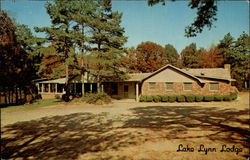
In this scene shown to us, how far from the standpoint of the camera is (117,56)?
2378 centimetres

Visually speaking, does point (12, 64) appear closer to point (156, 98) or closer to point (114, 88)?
point (156, 98)

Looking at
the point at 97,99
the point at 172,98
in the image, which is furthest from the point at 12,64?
the point at 172,98

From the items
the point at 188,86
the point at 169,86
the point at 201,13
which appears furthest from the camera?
the point at 169,86

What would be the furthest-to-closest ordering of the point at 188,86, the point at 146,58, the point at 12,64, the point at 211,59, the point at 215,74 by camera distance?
the point at 211,59, the point at 146,58, the point at 215,74, the point at 188,86, the point at 12,64

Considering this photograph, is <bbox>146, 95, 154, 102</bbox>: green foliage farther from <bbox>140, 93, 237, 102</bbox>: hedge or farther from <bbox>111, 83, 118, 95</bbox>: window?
<bbox>111, 83, 118, 95</bbox>: window

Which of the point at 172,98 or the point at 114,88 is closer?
the point at 172,98

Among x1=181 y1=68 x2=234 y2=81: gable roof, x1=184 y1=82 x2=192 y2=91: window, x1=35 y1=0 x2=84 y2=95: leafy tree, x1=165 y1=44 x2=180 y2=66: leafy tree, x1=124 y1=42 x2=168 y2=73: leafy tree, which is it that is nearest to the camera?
x1=35 y1=0 x2=84 y2=95: leafy tree

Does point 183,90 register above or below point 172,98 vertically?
above

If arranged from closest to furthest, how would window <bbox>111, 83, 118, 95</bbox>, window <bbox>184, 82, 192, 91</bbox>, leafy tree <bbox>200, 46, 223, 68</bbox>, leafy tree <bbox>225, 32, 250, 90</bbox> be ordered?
window <bbox>184, 82, 192, 91</bbox>, window <bbox>111, 83, 118, 95</bbox>, leafy tree <bbox>225, 32, 250, 90</bbox>, leafy tree <bbox>200, 46, 223, 68</bbox>

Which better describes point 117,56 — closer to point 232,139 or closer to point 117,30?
point 117,30

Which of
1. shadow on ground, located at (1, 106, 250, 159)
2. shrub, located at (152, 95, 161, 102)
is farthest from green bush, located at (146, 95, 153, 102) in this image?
shadow on ground, located at (1, 106, 250, 159)

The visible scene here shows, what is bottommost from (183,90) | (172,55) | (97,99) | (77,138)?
(77,138)

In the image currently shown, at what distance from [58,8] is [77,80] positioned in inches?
471

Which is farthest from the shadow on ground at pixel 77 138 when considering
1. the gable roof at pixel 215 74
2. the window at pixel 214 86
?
the gable roof at pixel 215 74
